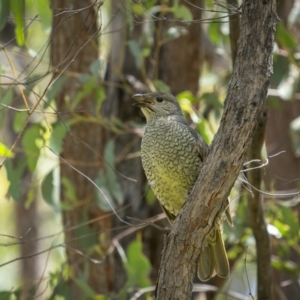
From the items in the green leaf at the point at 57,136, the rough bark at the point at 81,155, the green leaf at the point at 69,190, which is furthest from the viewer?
the rough bark at the point at 81,155

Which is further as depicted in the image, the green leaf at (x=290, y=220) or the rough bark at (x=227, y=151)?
the green leaf at (x=290, y=220)

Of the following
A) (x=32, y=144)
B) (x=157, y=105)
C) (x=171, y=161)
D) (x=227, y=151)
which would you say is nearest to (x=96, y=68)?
(x=157, y=105)

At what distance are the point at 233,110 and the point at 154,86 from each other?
2.16 m

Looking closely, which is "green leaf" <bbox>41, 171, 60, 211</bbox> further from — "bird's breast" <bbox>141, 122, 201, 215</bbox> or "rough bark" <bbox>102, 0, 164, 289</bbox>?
"bird's breast" <bbox>141, 122, 201, 215</bbox>

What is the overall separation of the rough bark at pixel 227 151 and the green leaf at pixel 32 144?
5.39 feet

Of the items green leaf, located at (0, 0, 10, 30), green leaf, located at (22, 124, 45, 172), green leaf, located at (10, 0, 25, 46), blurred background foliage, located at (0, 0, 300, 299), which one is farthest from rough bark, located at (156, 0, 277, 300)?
green leaf, located at (22, 124, 45, 172)

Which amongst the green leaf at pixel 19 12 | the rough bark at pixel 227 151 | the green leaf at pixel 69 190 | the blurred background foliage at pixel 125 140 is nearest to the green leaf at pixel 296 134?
the blurred background foliage at pixel 125 140

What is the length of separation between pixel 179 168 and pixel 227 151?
3.48ft

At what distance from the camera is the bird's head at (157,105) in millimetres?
4168

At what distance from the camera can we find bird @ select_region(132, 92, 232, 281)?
380 cm

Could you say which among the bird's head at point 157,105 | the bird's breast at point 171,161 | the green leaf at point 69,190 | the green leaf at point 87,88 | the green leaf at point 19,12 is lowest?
the green leaf at point 69,190

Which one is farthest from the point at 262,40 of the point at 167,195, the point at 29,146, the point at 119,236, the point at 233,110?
the point at 119,236

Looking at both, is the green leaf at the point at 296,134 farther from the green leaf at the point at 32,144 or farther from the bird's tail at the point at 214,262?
the green leaf at the point at 32,144

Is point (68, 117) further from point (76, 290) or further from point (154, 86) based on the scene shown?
point (76, 290)
